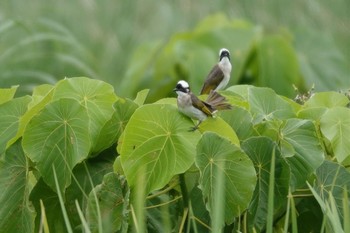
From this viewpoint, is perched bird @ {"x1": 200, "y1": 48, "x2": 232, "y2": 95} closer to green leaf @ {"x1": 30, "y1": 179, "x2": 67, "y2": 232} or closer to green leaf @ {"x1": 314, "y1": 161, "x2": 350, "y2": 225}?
green leaf @ {"x1": 314, "y1": 161, "x2": 350, "y2": 225}

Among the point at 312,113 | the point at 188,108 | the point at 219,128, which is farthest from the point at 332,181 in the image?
the point at 188,108

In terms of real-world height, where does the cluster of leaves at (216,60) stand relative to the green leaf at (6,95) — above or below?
above

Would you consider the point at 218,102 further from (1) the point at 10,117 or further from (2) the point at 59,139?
(1) the point at 10,117

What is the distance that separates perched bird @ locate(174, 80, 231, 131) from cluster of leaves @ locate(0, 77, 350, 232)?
0.13 ft

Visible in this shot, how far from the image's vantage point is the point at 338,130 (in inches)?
121

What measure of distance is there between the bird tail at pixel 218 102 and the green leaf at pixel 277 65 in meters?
3.91

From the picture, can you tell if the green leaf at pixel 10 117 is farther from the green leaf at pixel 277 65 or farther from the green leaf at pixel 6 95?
the green leaf at pixel 277 65

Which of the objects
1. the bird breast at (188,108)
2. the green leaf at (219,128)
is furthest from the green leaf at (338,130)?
the bird breast at (188,108)

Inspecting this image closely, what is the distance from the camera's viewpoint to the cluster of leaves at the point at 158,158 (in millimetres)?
2904

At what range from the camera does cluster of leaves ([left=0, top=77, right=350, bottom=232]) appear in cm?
290

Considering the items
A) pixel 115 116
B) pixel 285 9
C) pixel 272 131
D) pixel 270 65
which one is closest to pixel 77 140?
pixel 115 116

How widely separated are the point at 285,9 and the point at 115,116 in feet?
17.1

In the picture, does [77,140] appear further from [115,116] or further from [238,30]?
[238,30]

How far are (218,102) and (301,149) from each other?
0.28m
